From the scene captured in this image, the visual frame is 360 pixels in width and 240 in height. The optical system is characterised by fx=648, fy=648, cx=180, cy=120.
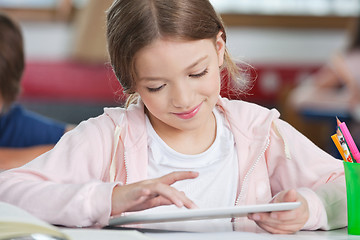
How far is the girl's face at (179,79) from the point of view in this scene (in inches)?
40.2

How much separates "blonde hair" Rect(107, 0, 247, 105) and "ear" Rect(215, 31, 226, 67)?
24mm

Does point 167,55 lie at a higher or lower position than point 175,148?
higher

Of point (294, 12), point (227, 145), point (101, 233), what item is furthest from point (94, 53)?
point (101, 233)

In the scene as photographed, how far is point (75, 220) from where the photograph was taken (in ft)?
3.06

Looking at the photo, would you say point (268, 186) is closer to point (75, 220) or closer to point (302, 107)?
point (75, 220)

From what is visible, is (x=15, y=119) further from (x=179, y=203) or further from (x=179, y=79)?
(x=179, y=203)

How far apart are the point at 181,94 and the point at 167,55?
7 cm

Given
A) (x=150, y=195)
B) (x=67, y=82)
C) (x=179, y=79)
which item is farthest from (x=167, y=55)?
(x=67, y=82)

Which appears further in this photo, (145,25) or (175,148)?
(175,148)

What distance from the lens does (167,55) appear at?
40.2 inches

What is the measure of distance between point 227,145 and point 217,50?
0.18m

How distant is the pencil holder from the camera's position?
0.89 metres

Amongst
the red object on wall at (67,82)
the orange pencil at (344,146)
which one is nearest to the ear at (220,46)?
the orange pencil at (344,146)

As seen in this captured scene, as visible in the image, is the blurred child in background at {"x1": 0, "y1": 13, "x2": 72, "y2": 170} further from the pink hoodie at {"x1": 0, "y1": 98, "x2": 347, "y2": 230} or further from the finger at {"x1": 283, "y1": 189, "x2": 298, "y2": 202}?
the finger at {"x1": 283, "y1": 189, "x2": 298, "y2": 202}
